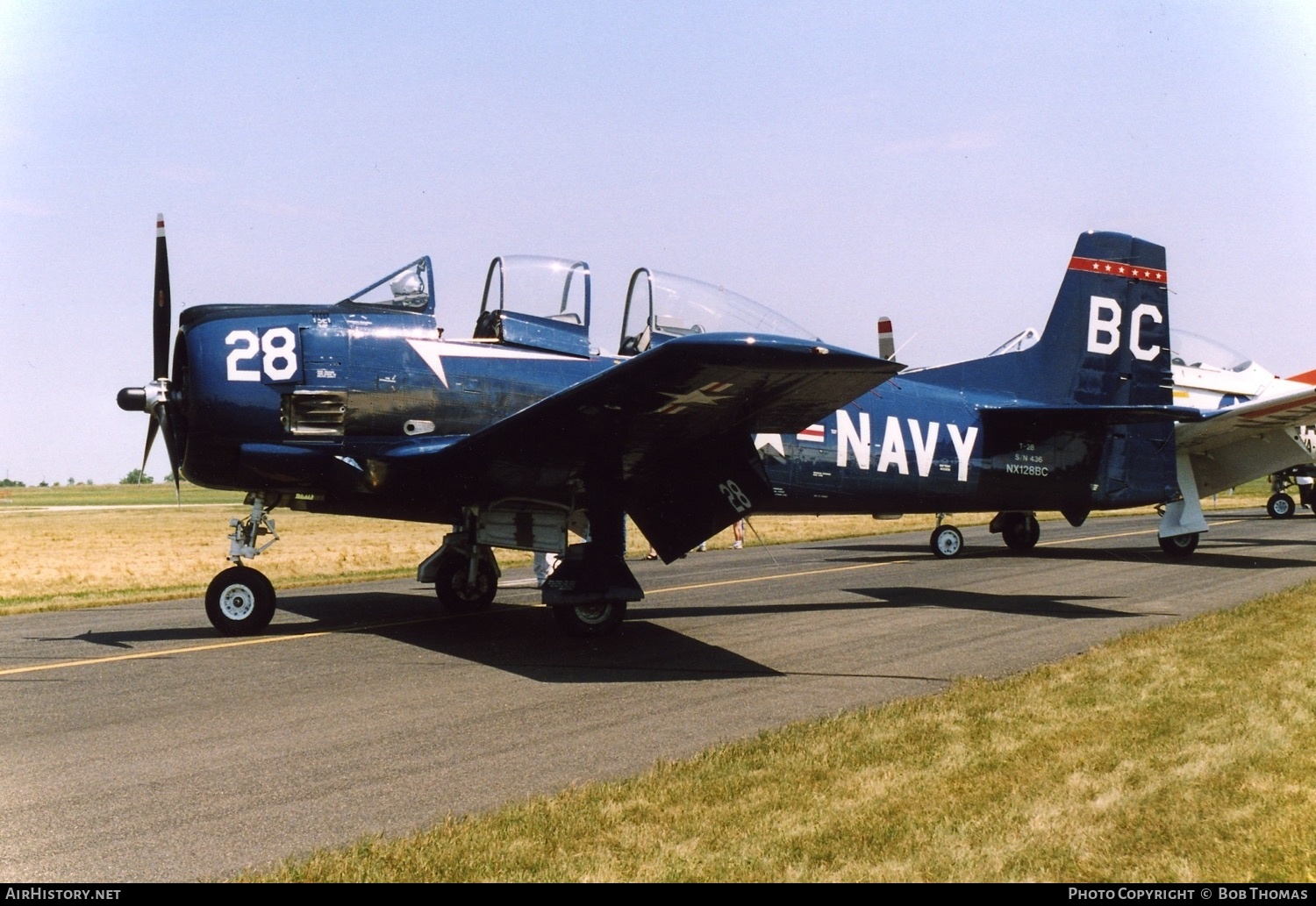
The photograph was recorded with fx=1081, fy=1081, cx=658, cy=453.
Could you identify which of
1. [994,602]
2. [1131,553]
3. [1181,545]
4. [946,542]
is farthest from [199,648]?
[1131,553]

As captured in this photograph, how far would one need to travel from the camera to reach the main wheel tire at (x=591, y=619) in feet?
34.8

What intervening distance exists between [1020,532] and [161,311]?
643 inches

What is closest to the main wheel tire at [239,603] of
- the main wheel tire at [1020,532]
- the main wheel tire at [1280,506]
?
the main wheel tire at [1020,532]

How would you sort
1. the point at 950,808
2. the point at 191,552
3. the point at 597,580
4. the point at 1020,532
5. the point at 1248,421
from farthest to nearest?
the point at 191,552
the point at 1020,532
the point at 1248,421
the point at 597,580
the point at 950,808

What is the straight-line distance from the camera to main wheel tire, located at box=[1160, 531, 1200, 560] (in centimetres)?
1922

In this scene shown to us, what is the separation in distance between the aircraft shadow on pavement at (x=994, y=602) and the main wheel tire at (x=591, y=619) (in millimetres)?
3951

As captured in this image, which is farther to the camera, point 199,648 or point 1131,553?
point 1131,553

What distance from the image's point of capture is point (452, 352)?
35.5 ft

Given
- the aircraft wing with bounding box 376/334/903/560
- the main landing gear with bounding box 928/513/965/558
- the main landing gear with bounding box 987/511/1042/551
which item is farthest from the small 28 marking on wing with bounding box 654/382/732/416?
the main landing gear with bounding box 987/511/1042/551

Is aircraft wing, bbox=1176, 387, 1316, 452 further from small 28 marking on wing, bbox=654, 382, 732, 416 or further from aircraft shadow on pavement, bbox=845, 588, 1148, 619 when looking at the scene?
small 28 marking on wing, bbox=654, 382, 732, 416

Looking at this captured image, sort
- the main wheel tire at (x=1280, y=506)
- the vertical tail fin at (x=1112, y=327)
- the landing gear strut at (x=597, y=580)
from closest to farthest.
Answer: the landing gear strut at (x=597, y=580)
the vertical tail fin at (x=1112, y=327)
the main wheel tire at (x=1280, y=506)

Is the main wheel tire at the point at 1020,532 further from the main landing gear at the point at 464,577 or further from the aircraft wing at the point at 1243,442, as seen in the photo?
the main landing gear at the point at 464,577

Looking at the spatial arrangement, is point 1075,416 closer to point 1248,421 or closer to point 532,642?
point 1248,421

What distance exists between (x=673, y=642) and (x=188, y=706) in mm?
4565
